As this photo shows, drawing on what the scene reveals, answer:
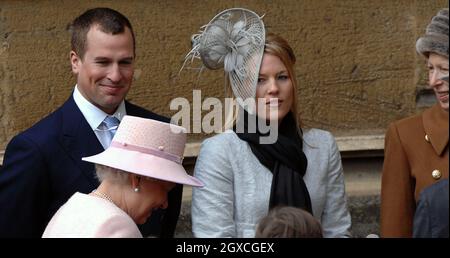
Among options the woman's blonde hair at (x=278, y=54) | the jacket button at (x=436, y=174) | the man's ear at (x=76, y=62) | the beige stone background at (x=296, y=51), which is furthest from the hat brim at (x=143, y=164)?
the beige stone background at (x=296, y=51)

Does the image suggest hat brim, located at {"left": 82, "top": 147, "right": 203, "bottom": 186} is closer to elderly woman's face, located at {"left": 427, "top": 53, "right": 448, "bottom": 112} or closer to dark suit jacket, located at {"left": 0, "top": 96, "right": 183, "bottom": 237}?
dark suit jacket, located at {"left": 0, "top": 96, "right": 183, "bottom": 237}

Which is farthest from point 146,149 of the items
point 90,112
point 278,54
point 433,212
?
point 433,212

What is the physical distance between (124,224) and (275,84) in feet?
3.45

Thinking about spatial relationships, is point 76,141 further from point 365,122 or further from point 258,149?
point 365,122

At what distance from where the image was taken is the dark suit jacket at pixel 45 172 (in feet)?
14.3

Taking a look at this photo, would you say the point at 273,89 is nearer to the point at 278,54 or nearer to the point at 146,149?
the point at 278,54

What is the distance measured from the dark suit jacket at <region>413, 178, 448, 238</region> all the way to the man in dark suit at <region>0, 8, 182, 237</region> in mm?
1423

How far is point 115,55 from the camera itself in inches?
181

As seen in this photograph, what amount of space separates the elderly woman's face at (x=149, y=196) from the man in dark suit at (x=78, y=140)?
23.8 inches

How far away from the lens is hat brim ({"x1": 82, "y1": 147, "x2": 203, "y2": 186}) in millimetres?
3832

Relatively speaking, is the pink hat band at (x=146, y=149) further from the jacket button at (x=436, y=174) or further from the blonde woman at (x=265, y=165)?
the jacket button at (x=436, y=174)

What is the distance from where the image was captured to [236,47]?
4.57m

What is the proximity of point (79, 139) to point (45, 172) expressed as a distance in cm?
21
